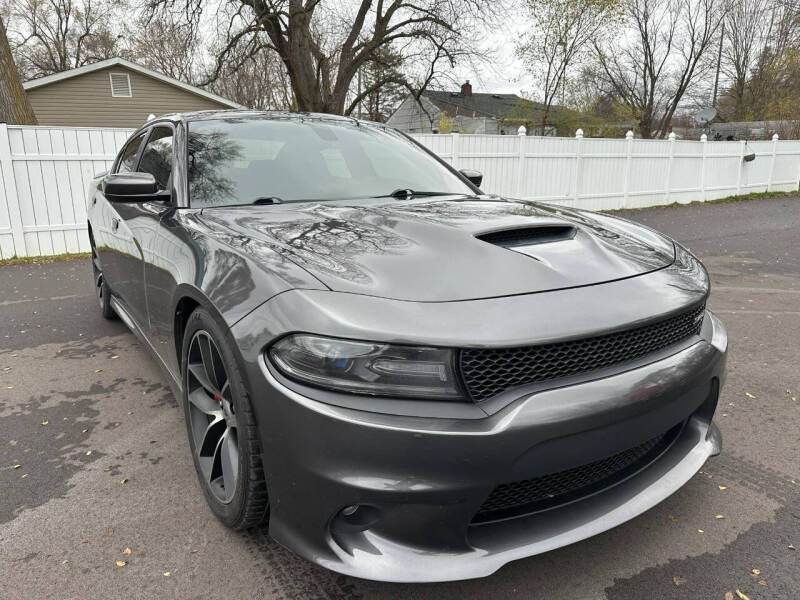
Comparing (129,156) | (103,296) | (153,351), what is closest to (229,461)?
(153,351)

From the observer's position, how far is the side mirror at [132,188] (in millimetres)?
2605

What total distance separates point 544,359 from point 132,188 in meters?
2.05

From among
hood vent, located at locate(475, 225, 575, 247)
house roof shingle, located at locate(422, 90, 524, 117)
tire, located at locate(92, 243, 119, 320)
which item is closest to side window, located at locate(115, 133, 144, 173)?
tire, located at locate(92, 243, 119, 320)

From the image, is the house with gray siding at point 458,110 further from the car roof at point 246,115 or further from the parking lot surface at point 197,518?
the parking lot surface at point 197,518

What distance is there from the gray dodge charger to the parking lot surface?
0.24m

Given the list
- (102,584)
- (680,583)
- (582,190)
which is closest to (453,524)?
(680,583)

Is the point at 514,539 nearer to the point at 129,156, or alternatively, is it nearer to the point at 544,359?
the point at 544,359

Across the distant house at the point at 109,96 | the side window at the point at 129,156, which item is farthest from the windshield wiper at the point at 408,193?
the distant house at the point at 109,96

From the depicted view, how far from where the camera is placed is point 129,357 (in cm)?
411

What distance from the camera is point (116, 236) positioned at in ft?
11.7

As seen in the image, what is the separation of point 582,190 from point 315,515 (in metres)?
12.6

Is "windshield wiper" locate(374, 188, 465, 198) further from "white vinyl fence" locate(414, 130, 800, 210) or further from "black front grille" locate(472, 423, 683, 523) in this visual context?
"white vinyl fence" locate(414, 130, 800, 210)

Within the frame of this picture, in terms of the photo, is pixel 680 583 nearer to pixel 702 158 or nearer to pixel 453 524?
pixel 453 524

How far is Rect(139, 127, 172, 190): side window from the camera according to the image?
9.82ft
